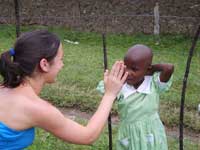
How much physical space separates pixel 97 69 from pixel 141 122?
4615mm

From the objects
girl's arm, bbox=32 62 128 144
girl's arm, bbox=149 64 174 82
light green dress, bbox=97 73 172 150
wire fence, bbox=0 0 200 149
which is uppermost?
girl's arm, bbox=149 64 174 82

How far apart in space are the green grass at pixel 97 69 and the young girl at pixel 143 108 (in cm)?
178

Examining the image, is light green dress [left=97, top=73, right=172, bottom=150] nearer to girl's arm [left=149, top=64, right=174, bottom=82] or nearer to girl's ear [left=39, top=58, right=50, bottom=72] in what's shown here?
girl's arm [left=149, top=64, right=174, bottom=82]

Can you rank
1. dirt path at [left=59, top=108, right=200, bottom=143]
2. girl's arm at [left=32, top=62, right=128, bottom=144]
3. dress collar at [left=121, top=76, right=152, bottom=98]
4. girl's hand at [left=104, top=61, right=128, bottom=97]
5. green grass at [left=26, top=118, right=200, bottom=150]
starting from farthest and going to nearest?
dirt path at [left=59, top=108, right=200, bottom=143] < green grass at [left=26, top=118, right=200, bottom=150] < dress collar at [left=121, top=76, right=152, bottom=98] < girl's hand at [left=104, top=61, right=128, bottom=97] < girl's arm at [left=32, top=62, right=128, bottom=144]

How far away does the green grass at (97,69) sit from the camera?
17.3 feet

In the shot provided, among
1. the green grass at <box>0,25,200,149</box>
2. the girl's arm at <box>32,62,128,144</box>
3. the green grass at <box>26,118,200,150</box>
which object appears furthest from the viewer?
the green grass at <box>0,25,200,149</box>

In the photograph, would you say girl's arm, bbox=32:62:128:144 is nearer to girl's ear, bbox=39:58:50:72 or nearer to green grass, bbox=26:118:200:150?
girl's ear, bbox=39:58:50:72

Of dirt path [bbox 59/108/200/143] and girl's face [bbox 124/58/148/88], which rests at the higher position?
girl's face [bbox 124/58/148/88]

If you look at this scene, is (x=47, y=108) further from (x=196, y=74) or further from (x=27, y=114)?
(x=196, y=74)

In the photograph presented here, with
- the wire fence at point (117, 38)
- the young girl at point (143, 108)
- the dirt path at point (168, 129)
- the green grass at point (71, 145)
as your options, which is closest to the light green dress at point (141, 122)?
the young girl at point (143, 108)

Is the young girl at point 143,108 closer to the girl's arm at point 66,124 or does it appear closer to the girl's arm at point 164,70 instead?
the girl's arm at point 164,70

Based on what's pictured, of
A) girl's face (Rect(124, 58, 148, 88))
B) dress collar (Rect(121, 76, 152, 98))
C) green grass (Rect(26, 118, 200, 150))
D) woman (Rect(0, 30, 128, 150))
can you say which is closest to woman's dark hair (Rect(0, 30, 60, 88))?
woman (Rect(0, 30, 128, 150))

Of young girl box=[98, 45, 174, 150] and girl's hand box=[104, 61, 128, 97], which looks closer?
girl's hand box=[104, 61, 128, 97]

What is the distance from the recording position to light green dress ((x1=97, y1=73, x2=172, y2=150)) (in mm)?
2518
